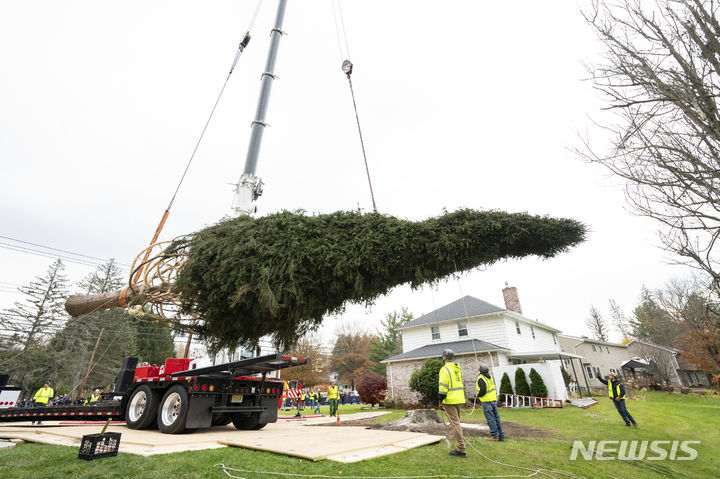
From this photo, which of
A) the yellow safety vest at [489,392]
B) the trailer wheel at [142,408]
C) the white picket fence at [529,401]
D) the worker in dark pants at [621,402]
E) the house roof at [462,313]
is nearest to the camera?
the yellow safety vest at [489,392]

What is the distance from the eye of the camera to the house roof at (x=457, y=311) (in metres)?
21.5

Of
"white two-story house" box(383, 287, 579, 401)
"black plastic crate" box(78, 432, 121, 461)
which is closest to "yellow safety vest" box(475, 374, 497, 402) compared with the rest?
"black plastic crate" box(78, 432, 121, 461)

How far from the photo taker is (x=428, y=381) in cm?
1574

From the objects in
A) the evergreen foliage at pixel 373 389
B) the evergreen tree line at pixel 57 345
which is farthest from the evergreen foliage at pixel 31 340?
the evergreen foliage at pixel 373 389

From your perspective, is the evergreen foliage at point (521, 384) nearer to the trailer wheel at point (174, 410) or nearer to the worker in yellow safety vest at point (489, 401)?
the worker in yellow safety vest at point (489, 401)

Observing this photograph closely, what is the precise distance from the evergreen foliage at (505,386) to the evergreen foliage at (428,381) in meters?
4.04

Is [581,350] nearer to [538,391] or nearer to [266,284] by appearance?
[538,391]

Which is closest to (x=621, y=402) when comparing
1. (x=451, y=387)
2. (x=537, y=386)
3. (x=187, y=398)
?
(x=537, y=386)

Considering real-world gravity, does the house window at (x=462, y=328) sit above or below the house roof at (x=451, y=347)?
above

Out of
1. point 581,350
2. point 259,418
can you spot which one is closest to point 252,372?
point 259,418

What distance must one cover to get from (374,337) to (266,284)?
4683cm

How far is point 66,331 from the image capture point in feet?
103

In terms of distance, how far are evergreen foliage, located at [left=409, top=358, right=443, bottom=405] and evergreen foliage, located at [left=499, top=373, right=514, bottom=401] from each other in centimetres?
404

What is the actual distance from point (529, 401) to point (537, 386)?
90 cm
